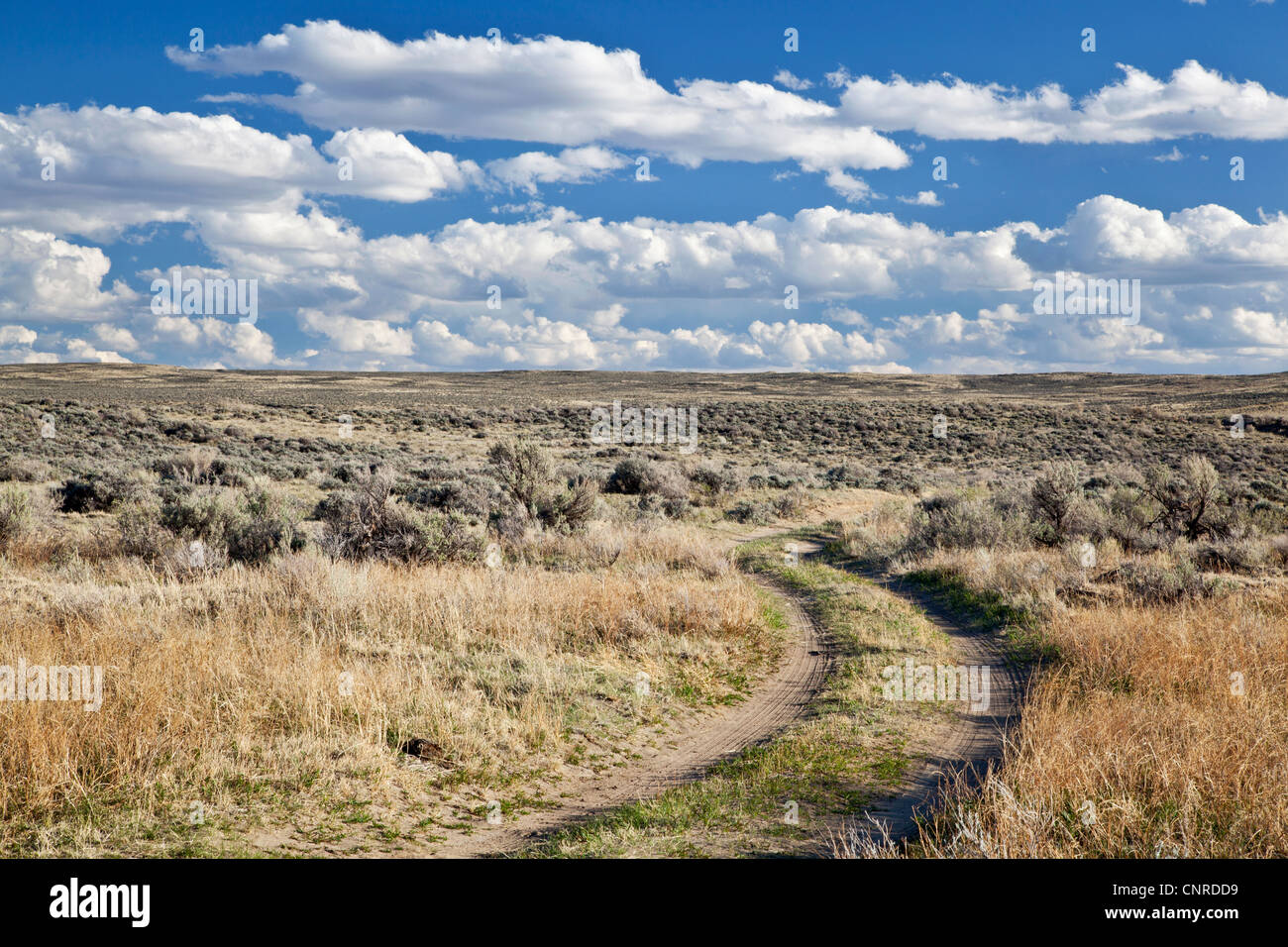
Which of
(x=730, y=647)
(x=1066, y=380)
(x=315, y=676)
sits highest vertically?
(x=1066, y=380)

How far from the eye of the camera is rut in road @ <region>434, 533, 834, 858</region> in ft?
17.5

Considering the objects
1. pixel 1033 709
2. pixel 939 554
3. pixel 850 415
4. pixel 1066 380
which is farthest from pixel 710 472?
pixel 1066 380

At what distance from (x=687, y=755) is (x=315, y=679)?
329 centimetres

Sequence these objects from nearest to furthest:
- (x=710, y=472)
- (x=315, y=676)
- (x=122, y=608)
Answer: (x=315, y=676) → (x=122, y=608) → (x=710, y=472)

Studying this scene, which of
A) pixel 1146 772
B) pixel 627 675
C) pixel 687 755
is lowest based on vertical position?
pixel 687 755

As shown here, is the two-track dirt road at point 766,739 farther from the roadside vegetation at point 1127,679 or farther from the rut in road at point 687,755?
the roadside vegetation at point 1127,679

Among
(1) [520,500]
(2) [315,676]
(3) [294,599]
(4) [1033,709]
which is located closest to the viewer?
(2) [315,676]

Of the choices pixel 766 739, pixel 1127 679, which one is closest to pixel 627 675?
pixel 766 739

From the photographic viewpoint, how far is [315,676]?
21.6 feet

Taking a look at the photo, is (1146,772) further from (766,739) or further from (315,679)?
(315,679)

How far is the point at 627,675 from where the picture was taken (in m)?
8.73

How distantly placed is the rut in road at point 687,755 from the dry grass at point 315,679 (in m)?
0.43
